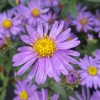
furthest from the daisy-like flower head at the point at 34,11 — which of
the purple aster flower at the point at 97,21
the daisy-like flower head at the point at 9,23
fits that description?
the purple aster flower at the point at 97,21

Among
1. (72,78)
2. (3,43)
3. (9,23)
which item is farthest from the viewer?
(9,23)

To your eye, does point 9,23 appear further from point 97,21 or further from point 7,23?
point 97,21

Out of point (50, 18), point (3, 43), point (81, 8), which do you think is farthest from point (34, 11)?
point (3, 43)

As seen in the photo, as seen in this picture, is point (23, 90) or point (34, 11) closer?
point (23, 90)

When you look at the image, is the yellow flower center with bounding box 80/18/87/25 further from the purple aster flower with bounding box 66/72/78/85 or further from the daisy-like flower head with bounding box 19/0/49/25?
the purple aster flower with bounding box 66/72/78/85

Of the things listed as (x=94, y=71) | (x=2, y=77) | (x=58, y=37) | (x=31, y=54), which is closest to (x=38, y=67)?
(x=31, y=54)

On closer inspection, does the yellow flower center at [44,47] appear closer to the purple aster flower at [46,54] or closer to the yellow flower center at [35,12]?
the purple aster flower at [46,54]

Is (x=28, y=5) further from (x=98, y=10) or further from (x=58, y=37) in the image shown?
(x=58, y=37)
